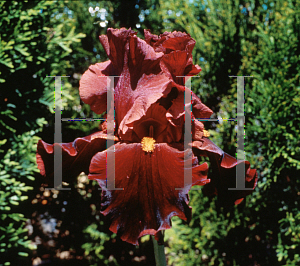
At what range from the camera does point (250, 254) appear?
1751 millimetres

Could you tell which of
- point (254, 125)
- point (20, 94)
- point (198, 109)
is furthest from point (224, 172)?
point (20, 94)

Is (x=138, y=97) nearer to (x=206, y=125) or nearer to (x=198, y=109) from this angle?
(x=198, y=109)

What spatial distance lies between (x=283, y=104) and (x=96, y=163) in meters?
1.23

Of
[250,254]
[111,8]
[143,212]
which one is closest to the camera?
[143,212]

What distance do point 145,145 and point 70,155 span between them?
8.1 inches

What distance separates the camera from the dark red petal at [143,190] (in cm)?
63

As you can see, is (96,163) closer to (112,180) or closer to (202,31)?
(112,180)

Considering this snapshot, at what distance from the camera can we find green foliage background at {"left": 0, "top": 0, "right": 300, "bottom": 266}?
154 centimetres

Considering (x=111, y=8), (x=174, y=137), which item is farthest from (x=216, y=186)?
(x=111, y=8)

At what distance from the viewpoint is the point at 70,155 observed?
2.34 feet

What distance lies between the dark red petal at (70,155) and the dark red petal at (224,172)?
0.92 feet

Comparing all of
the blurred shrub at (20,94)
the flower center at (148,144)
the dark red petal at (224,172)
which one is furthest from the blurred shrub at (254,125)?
the flower center at (148,144)

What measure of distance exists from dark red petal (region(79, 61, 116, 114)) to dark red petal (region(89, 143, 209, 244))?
20cm

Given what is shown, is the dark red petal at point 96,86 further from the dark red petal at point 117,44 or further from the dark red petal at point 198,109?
the dark red petal at point 198,109
